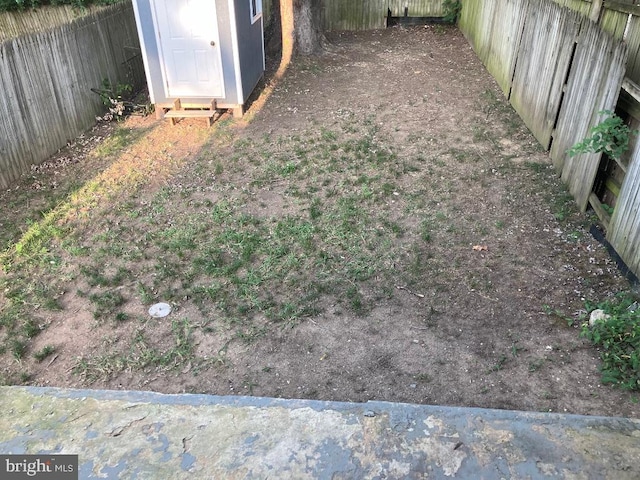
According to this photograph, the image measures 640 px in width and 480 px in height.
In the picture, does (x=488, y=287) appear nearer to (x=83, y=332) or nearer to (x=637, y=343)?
(x=637, y=343)

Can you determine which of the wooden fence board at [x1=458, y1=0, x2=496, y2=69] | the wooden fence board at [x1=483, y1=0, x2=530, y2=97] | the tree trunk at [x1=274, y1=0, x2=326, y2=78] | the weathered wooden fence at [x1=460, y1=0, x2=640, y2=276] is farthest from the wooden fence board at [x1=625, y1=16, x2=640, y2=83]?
the tree trunk at [x1=274, y1=0, x2=326, y2=78]

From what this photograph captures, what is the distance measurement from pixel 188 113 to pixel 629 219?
607 cm

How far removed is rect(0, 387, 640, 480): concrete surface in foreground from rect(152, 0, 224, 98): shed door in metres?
6.19

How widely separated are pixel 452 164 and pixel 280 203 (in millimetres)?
2315

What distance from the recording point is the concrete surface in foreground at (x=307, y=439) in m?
2.14

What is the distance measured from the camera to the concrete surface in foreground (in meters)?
2.14

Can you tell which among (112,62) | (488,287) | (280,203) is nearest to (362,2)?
(112,62)

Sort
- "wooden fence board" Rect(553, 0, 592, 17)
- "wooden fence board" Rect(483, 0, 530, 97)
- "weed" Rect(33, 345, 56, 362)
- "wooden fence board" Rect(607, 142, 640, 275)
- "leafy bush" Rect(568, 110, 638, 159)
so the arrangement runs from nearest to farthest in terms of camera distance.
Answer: "weed" Rect(33, 345, 56, 362)
"wooden fence board" Rect(607, 142, 640, 275)
"leafy bush" Rect(568, 110, 638, 159)
"wooden fence board" Rect(553, 0, 592, 17)
"wooden fence board" Rect(483, 0, 530, 97)

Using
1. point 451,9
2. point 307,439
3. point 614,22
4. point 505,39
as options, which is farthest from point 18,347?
point 451,9

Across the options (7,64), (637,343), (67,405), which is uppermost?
(7,64)

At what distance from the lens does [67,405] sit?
2525mm

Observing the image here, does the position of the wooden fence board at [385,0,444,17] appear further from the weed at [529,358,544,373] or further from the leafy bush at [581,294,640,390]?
the weed at [529,358,544,373]

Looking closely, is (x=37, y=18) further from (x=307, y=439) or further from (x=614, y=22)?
(x=307, y=439)

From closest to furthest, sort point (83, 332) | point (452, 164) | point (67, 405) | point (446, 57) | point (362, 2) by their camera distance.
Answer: point (67, 405) < point (83, 332) < point (452, 164) < point (446, 57) < point (362, 2)
